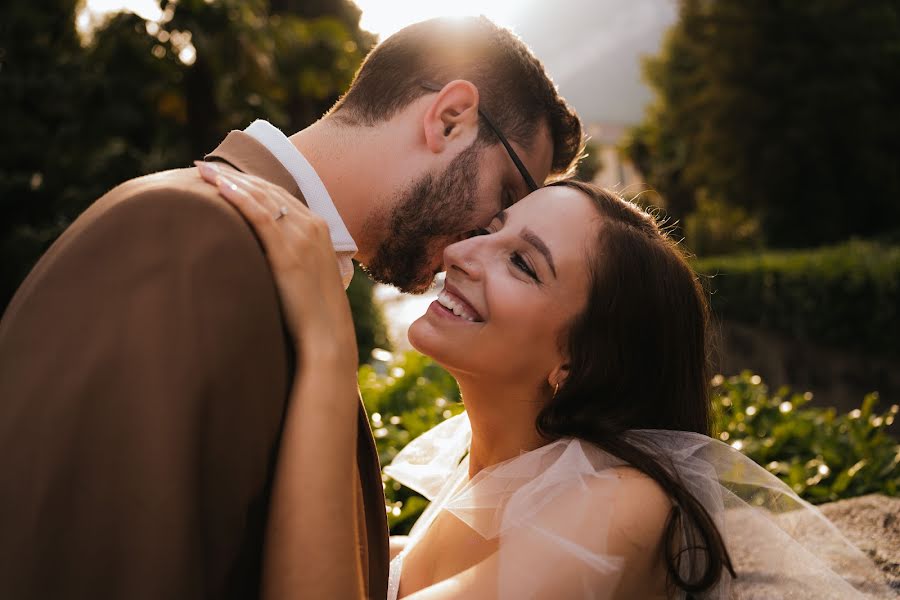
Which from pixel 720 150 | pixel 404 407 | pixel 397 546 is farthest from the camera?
pixel 720 150

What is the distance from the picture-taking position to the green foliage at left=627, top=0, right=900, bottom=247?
2250 cm

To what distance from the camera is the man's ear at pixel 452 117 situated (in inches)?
97.3

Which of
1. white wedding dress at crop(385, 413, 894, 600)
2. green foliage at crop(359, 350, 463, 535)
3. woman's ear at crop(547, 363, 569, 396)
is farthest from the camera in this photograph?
green foliage at crop(359, 350, 463, 535)

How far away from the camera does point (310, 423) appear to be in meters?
1.51

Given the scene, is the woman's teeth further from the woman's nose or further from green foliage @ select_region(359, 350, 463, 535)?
green foliage @ select_region(359, 350, 463, 535)

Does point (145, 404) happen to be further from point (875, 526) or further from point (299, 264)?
point (875, 526)

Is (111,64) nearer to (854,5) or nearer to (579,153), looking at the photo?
(579,153)

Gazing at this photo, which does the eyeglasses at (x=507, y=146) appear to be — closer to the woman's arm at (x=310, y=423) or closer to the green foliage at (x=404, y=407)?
the woman's arm at (x=310, y=423)

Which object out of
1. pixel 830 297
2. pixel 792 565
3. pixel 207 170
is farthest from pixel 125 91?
pixel 792 565

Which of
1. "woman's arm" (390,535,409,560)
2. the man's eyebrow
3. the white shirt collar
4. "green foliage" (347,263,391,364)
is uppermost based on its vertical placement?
the white shirt collar

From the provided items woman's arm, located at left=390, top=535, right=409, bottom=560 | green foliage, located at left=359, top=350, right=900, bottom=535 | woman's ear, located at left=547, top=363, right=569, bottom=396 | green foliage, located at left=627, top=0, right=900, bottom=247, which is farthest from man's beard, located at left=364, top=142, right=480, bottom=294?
green foliage, located at left=627, top=0, right=900, bottom=247

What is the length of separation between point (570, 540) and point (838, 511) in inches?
60.3

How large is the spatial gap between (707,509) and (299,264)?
1.31 meters

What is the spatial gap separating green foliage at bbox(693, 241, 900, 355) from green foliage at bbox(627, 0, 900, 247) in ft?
35.1
